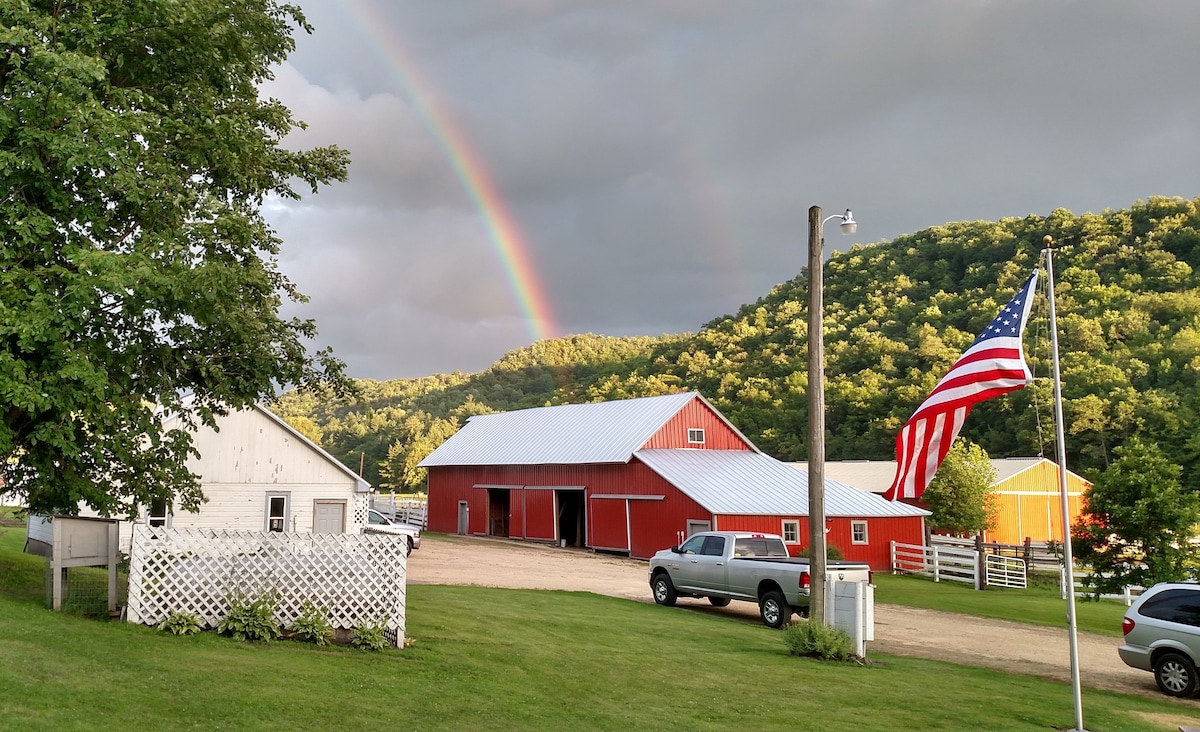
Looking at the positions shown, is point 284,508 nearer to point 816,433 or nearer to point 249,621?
point 249,621

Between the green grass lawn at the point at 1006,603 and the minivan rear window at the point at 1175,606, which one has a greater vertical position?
the minivan rear window at the point at 1175,606

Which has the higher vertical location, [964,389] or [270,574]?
[964,389]

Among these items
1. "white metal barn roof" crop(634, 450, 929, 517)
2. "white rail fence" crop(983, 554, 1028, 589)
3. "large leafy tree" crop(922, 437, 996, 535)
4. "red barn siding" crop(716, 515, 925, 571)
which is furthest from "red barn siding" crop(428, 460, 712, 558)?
"large leafy tree" crop(922, 437, 996, 535)

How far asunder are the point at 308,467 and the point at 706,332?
6556 centimetres

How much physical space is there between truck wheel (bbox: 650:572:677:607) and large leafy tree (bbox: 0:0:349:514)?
1020 cm

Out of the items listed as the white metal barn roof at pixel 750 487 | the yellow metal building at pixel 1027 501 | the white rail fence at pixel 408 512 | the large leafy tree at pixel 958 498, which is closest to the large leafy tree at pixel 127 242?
the white metal barn roof at pixel 750 487

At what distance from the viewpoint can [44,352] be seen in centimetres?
1205

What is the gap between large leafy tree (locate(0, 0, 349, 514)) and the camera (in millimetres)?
11719

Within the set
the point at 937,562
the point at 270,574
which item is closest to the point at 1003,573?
the point at 937,562

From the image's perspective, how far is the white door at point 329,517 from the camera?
3148cm

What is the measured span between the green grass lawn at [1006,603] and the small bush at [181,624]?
2101 cm

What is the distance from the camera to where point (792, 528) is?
3900cm

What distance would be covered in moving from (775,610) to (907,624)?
4.93m

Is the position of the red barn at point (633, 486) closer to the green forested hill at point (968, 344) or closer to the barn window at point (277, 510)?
the green forested hill at point (968, 344)
